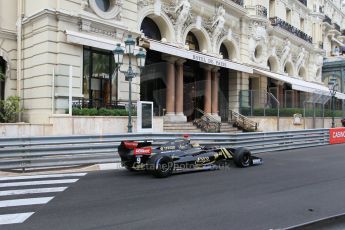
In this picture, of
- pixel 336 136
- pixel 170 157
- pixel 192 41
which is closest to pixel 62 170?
pixel 170 157

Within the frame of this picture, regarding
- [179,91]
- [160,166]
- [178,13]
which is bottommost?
[160,166]

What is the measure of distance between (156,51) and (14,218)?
17161 millimetres

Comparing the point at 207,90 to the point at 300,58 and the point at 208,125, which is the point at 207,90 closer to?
the point at 208,125

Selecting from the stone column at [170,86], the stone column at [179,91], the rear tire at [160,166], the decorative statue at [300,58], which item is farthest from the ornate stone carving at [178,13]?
the decorative statue at [300,58]

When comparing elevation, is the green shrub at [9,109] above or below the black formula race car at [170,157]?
above

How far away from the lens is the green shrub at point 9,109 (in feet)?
49.8

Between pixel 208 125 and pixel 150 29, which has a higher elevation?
pixel 150 29

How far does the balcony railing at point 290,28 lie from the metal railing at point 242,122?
10504mm

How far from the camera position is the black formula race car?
29.6 feet

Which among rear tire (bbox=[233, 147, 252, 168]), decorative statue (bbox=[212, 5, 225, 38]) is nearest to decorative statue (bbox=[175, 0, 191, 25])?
decorative statue (bbox=[212, 5, 225, 38])

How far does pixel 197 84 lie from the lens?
25.4 meters

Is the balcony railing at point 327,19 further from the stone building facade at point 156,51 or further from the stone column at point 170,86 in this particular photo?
the stone column at point 170,86

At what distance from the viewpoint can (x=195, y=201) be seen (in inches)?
259

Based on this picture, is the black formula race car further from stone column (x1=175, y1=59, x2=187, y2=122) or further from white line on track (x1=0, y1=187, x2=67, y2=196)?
stone column (x1=175, y1=59, x2=187, y2=122)
